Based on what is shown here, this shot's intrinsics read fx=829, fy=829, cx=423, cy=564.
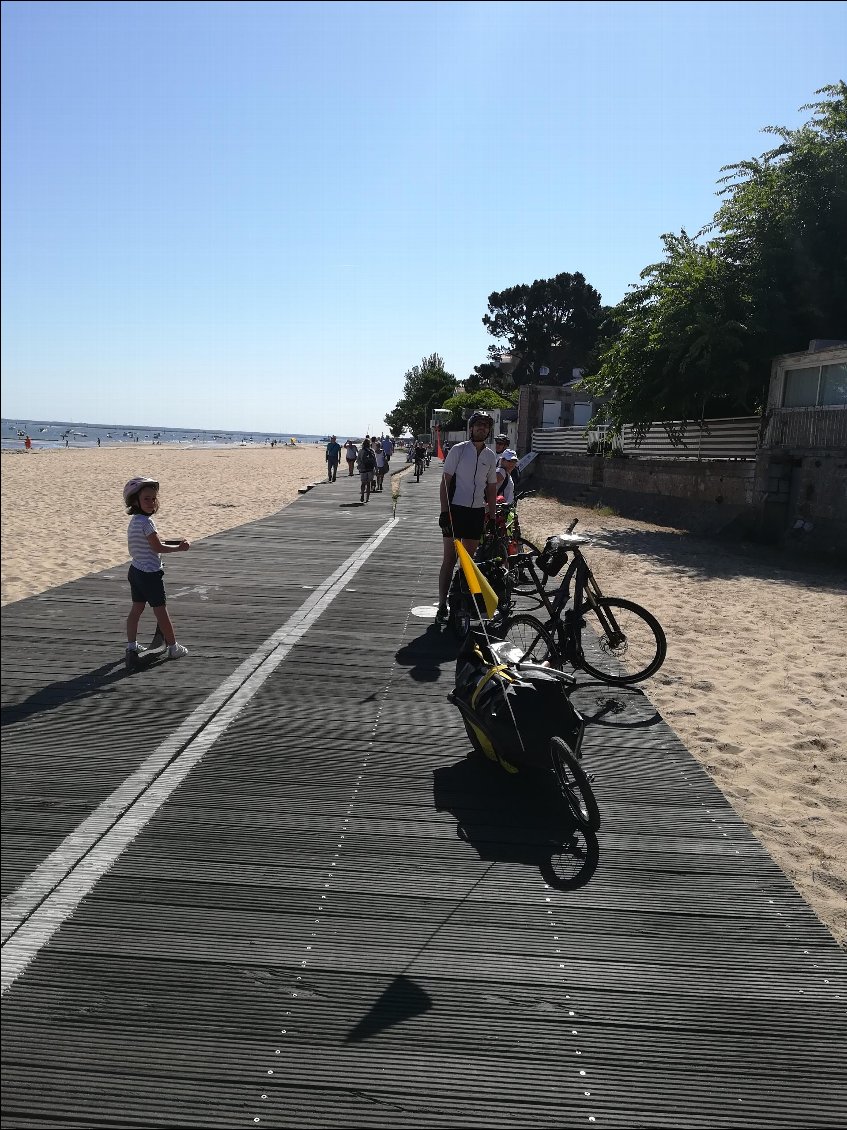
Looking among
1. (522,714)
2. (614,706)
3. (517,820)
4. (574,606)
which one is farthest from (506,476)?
(517,820)

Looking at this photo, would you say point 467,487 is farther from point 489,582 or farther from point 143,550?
point 143,550

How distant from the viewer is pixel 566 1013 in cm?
262

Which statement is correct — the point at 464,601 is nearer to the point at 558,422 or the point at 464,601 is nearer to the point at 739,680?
the point at 739,680

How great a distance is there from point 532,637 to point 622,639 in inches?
30.6

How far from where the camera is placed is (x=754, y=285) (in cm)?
1788

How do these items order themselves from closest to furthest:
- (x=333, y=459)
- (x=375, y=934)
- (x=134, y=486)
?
1. (x=375, y=934)
2. (x=134, y=486)
3. (x=333, y=459)

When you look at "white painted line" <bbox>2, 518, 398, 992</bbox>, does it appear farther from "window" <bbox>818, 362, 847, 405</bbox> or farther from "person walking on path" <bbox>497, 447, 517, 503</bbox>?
"window" <bbox>818, 362, 847, 405</bbox>

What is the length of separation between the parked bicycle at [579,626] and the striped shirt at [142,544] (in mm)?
2652

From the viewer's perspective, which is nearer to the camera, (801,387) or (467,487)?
(467,487)

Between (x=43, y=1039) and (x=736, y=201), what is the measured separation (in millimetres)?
20904

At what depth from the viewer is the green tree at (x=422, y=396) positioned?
94000mm

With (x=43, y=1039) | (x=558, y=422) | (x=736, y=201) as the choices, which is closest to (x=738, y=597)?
(x=43, y=1039)

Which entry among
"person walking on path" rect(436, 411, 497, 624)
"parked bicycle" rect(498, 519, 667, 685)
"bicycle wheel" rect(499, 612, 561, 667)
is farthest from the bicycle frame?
"person walking on path" rect(436, 411, 497, 624)

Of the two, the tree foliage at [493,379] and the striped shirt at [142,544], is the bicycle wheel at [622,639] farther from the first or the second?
the tree foliage at [493,379]
